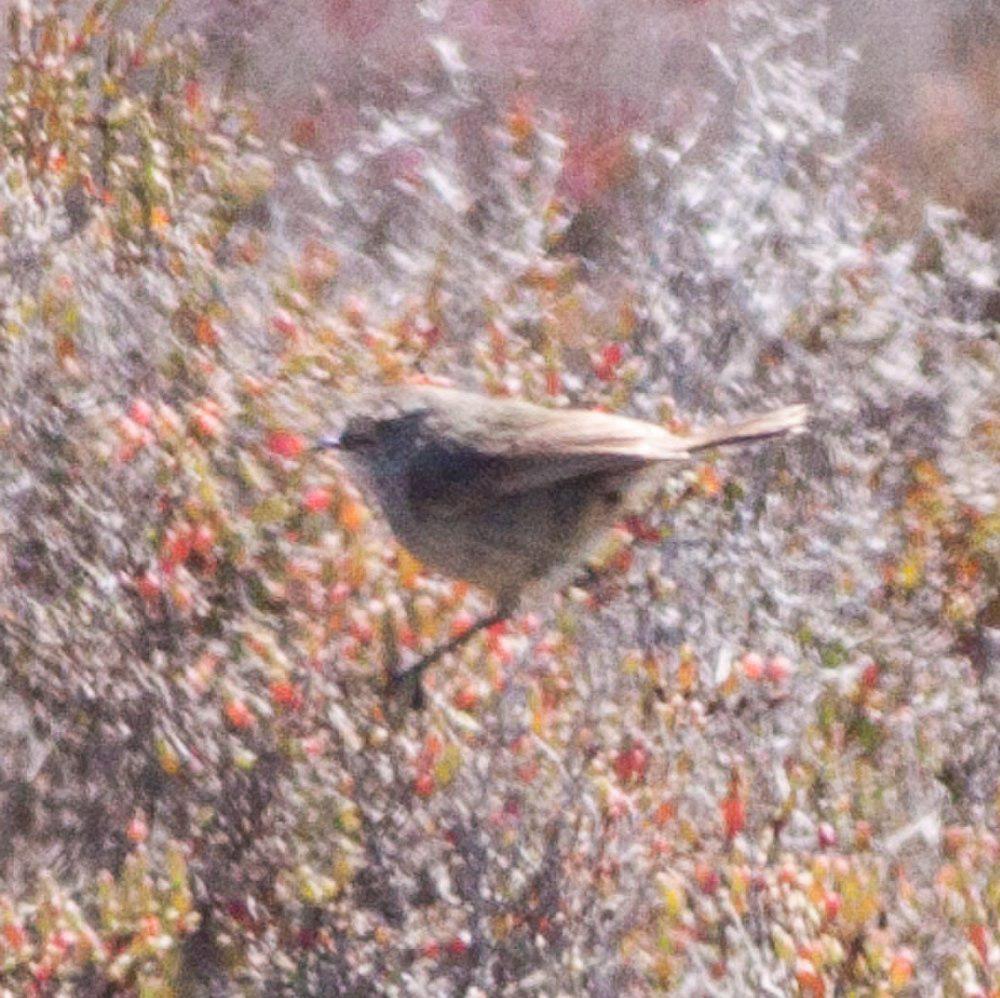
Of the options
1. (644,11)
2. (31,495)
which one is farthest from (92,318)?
(644,11)

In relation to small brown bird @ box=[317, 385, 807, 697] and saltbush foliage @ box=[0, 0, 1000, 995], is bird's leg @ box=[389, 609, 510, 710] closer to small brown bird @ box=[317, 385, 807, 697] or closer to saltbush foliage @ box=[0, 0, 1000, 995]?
saltbush foliage @ box=[0, 0, 1000, 995]

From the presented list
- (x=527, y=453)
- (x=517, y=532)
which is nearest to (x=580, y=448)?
(x=527, y=453)

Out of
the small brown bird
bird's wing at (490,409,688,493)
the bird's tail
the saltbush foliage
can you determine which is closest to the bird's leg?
the saltbush foliage

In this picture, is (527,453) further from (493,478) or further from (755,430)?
(755,430)

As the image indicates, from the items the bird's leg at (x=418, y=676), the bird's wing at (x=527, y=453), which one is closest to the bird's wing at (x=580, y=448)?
the bird's wing at (x=527, y=453)

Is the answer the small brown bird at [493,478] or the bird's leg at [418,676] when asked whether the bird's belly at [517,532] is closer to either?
the small brown bird at [493,478]

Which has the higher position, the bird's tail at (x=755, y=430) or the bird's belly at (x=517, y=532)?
the bird's tail at (x=755, y=430)
